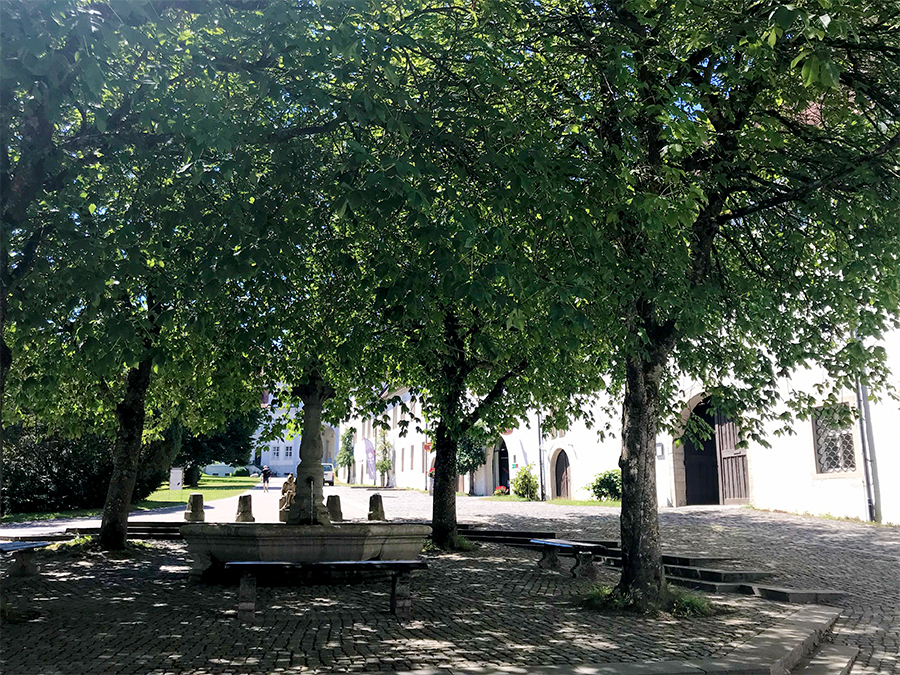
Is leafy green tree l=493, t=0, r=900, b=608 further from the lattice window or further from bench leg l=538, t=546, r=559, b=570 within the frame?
the lattice window

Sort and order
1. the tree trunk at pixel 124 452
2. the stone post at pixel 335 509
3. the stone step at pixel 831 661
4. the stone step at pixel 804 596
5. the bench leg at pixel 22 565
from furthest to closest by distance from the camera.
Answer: the stone post at pixel 335 509, the tree trunk at pixel 124 452, the bench leg at pixel 22 565, the stone step at pixel 804 596, the stone step at pixel 831 661

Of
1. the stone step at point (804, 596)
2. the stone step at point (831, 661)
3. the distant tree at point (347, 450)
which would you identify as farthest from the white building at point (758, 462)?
the distant tree at point (347, 450)

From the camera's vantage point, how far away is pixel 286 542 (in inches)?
385

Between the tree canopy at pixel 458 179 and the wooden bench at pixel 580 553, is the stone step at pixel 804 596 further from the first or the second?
the wooden bench at pixel 580 553

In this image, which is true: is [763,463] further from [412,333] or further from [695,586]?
[412,333]

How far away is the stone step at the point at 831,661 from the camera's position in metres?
5.95

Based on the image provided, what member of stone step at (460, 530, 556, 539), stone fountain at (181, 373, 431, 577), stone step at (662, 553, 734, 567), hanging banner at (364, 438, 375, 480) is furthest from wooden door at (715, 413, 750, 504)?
hanging banner at (364, 438, 375, 480)

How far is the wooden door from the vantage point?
23297 millimetres

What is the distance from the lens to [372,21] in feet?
20.9

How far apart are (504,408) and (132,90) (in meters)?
8.94

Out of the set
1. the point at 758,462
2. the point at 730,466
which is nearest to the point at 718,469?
the point at 730,466

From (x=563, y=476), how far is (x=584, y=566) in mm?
21452

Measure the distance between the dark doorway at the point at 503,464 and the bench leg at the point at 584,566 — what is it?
1126 inches

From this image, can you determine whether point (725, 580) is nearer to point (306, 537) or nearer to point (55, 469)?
point (306, 537)
